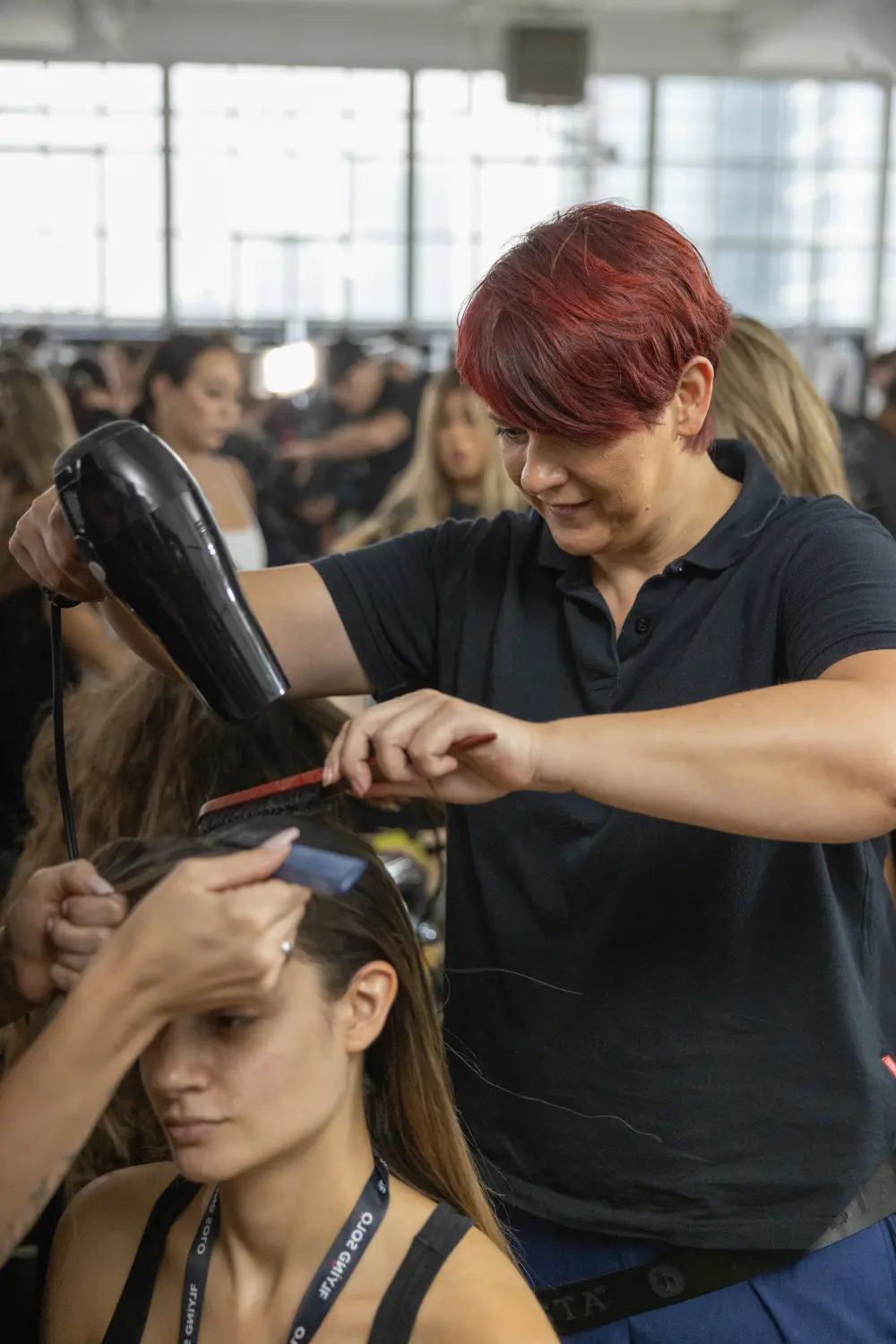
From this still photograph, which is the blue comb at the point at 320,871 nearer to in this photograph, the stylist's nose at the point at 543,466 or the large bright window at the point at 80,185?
the stylist's nose at the point at 543,466

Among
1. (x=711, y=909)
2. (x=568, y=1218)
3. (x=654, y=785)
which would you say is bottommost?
(x=568, y=1218)

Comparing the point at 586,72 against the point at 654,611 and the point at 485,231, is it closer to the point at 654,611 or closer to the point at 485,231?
the point at 485,231

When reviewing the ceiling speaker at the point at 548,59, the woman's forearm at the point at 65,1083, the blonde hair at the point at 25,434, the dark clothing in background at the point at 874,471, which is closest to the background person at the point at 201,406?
the blonde hair at the point at 25,434

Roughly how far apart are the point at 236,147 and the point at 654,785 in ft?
38.4

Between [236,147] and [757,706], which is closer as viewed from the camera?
[757,706]

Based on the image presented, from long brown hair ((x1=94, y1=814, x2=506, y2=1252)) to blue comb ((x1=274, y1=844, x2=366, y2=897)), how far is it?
0.26 meters

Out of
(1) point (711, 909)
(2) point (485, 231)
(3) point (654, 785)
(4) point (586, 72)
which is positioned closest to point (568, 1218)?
(1) point (711, 909)

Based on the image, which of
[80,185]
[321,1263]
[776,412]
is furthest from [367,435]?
[80,185]

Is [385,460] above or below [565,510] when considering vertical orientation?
below

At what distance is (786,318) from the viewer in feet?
40.5

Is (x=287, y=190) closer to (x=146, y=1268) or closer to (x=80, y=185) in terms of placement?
(x=80, y=185)

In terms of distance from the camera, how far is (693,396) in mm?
1193

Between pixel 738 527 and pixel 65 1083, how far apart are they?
698 mm

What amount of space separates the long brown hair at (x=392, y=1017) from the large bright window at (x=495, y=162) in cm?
1097
